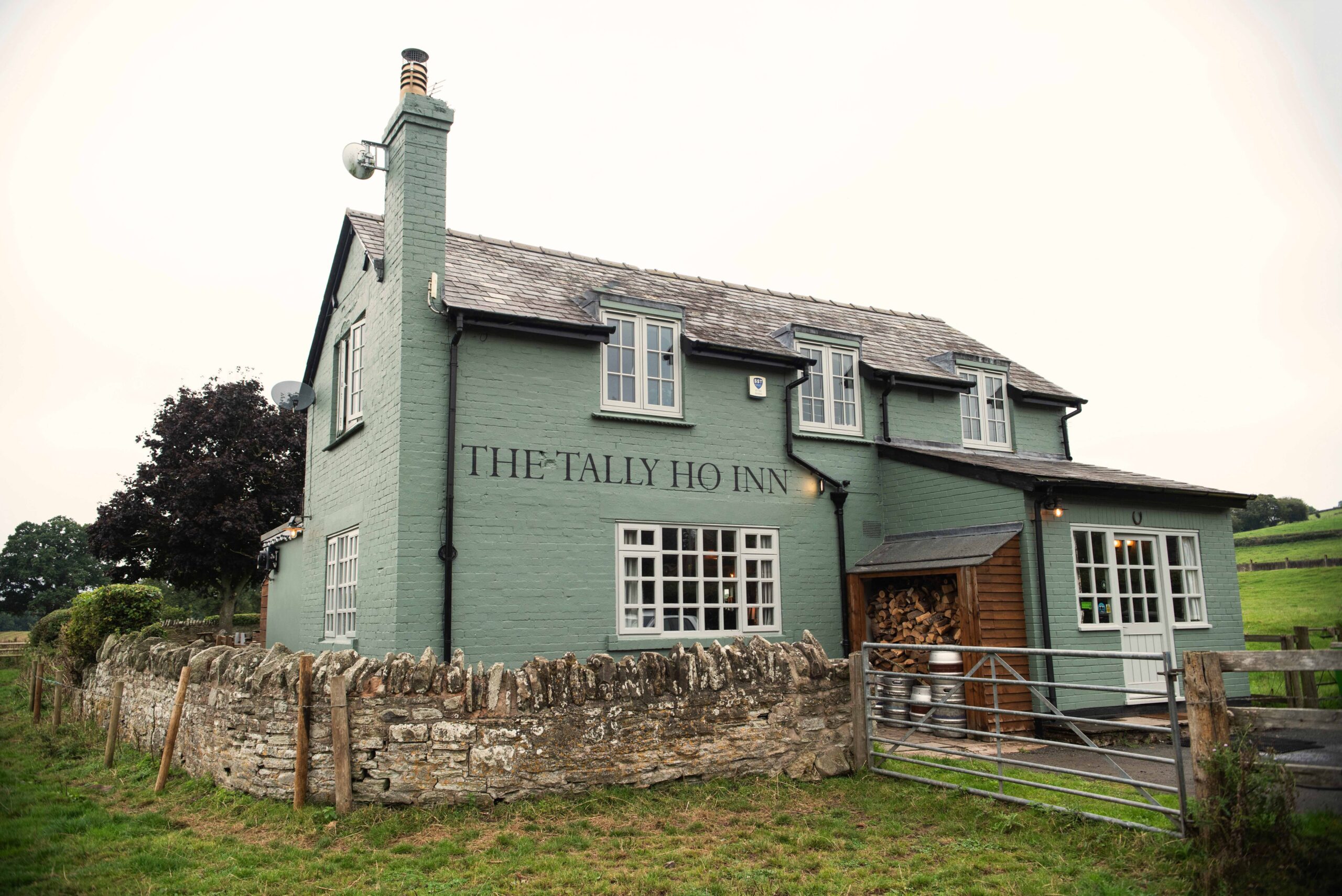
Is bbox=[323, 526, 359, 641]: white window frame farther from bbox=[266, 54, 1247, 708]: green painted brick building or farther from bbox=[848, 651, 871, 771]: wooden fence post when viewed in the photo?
bbox=[848, 651, 871, 771]: wooden fence post

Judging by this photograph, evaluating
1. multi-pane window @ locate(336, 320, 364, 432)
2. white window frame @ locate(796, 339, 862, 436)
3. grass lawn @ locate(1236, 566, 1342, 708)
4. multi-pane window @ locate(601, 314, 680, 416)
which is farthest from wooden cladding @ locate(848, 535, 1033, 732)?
multi-pane window @ locate(336, 320, 364, 432)

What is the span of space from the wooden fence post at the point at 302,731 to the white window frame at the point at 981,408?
12894 mm

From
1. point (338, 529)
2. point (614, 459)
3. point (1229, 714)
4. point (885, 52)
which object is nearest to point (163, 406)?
point (338, 529)

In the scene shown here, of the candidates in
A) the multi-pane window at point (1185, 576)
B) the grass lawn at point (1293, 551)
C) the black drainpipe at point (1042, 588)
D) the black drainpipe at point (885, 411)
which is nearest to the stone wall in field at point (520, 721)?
the black drainpipe at point (1042, 588)

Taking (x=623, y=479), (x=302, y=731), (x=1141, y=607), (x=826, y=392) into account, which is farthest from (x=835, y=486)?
(x=302, y=731)

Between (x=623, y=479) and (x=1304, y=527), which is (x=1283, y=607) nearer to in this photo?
(x=1304, y=527)

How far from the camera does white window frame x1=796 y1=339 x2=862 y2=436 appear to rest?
1501 centimetres

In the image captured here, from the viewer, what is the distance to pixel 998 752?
803 cm

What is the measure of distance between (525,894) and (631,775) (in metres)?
2.49

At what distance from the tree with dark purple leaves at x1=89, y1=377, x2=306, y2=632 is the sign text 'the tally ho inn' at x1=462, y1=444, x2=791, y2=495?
68.2 ft

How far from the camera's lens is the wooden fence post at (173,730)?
8836mm

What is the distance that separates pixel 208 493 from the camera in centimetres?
2938

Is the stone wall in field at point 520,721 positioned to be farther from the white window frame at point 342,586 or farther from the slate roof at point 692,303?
the slate roof at point 692,303

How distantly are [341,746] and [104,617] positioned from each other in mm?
11507
